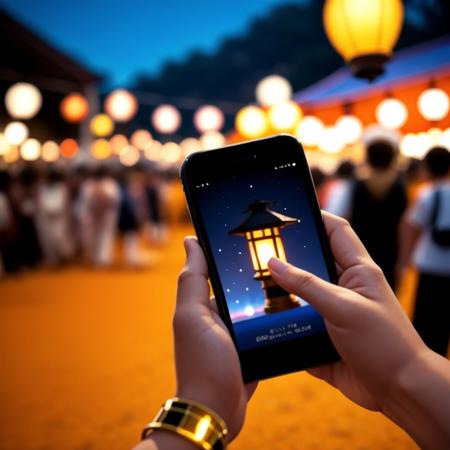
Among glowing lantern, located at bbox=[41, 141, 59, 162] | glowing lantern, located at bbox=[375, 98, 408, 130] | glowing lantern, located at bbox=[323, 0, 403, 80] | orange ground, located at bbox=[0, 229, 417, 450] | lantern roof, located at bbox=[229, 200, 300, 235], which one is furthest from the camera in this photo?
glowing lantern, located at bbox=[41, 141, 59, 162]

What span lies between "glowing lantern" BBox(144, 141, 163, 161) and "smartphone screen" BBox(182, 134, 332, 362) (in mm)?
23667

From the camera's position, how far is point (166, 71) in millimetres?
37594

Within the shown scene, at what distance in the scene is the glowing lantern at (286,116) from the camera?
7086 mm

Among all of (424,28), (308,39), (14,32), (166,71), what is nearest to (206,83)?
(166,71)

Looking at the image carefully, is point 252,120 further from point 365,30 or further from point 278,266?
point 278,266

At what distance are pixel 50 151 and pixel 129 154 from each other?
338 inches

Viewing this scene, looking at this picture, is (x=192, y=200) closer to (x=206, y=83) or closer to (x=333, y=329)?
(x=333, y=329)

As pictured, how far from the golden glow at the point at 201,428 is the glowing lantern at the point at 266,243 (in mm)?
266

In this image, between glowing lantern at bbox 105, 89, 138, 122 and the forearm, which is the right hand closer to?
the forearm

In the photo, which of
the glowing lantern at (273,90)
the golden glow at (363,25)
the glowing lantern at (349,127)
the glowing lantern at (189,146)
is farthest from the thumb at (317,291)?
the glowing lantern at (189,146)

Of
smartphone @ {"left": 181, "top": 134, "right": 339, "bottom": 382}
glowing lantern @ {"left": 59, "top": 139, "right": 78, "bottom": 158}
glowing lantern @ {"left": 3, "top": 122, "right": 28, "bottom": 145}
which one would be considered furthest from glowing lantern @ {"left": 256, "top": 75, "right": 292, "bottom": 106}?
glowing lantern @ {"left": 59, "top": 139, "right": 78, "bottom": 158}

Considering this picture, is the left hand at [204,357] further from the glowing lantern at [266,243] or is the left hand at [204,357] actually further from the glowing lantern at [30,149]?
the glowing lantern at [30,149]

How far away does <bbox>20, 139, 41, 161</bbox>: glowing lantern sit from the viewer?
44.0ft

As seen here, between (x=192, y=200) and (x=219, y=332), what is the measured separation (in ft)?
0.92
